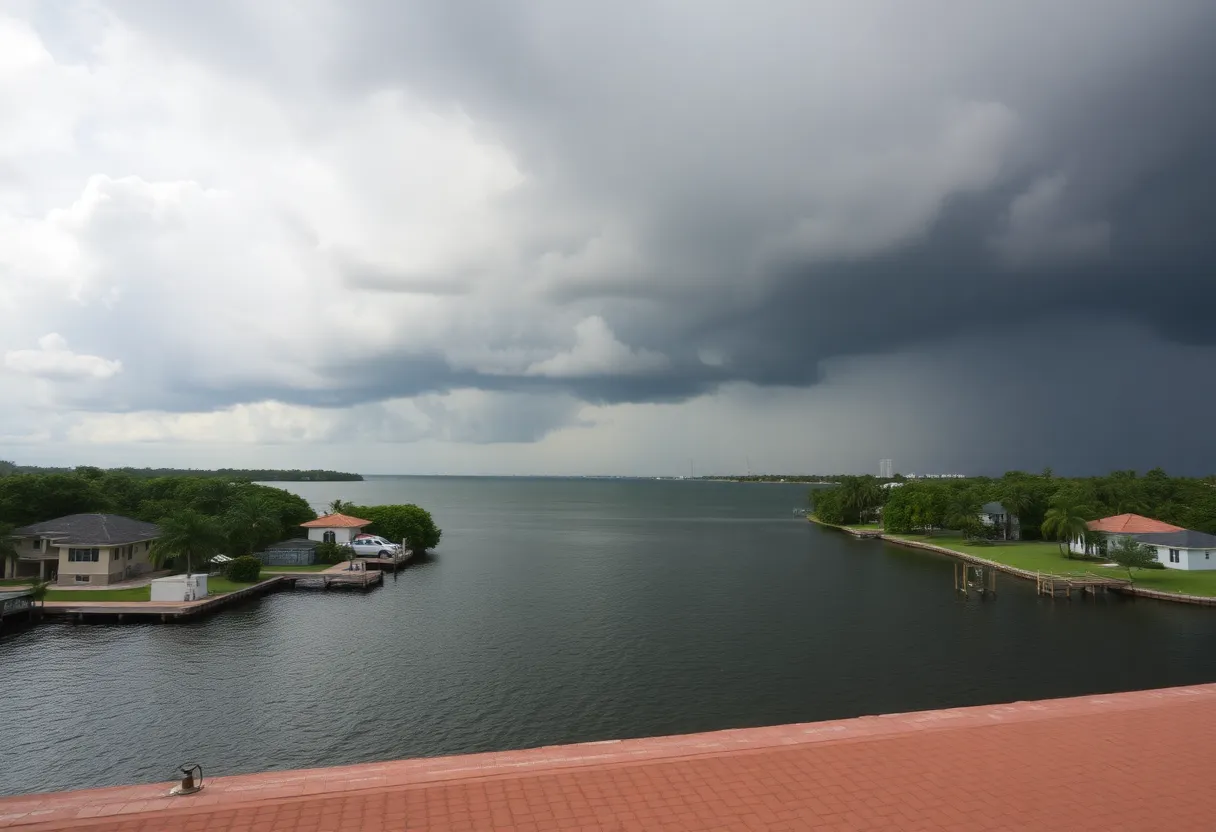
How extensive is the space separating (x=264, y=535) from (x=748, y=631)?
154 feet

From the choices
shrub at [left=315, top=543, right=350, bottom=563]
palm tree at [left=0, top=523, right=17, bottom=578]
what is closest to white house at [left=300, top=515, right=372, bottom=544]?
shrub at [left=315, top=543, right=350, bottom=563]

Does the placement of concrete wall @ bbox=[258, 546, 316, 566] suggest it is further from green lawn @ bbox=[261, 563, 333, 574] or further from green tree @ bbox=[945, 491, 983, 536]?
green tree @ bbox=[945, 491, 983, 536]

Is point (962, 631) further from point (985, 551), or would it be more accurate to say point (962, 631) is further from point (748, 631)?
point (985, 551)

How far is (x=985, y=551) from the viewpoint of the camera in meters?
73.2

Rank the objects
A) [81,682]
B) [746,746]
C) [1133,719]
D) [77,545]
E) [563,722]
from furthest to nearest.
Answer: [77,545]
[81,682]
[563,722]
[1133,719]
[746,746]

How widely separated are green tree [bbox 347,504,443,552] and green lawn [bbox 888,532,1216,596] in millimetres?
61234

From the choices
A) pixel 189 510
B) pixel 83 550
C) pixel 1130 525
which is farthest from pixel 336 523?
pixel 1130 525

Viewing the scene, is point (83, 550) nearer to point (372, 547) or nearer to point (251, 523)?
point (251, 523)

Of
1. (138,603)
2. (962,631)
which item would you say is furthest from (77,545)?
(962,631)

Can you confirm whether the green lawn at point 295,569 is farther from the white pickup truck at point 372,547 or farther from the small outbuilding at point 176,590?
the small outbuilding at point 176,590

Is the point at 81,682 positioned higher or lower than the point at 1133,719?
lower

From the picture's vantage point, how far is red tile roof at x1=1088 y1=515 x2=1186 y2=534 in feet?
203

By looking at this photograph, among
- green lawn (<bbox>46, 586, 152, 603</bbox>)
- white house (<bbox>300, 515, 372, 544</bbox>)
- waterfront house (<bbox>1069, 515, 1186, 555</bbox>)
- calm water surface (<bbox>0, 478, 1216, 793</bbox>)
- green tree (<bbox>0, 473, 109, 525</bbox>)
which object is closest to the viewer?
calm water surface (<bbox>0, 478, 1216, 793</bbox>)

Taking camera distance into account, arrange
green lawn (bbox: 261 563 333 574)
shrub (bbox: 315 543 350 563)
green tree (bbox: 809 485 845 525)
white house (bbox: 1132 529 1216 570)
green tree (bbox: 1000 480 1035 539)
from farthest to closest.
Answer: green tree (bbox: 809 485 845 525), green tree (bbox: 1000 480 1035 539), shrub (bbox: 315 543 350 563), green lawn (bbox: 261 563 333 574), white house (bbox: 1132 529 1216 570)
